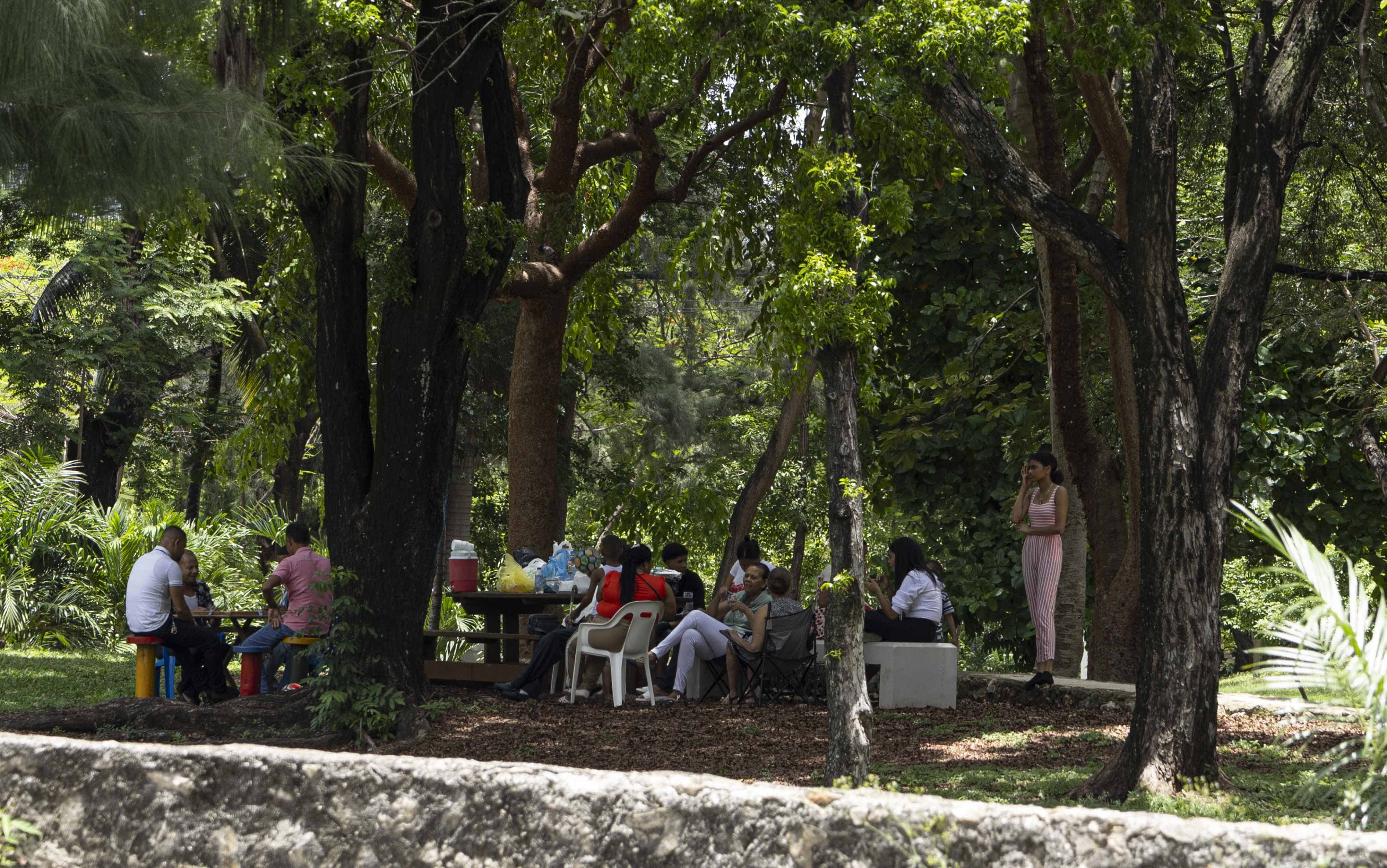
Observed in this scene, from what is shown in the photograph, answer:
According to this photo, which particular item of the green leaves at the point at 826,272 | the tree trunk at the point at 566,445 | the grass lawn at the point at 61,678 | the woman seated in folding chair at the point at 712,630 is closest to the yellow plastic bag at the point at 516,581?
the woman seated in folding chair at the point at 712,630

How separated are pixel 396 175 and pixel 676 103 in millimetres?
2829

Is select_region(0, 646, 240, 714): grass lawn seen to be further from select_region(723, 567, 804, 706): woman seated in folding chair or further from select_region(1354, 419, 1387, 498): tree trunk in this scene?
select_region(1354, 419, 1387, 498): tree trunk

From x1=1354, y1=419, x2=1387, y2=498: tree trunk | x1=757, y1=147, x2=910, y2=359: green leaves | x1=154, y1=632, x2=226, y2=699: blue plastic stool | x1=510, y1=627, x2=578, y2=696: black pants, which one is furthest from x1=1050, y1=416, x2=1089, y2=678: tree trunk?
x1=154, y1=632, x2=226, y2=699: blue plastic stool

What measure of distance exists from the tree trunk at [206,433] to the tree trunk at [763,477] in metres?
8.83

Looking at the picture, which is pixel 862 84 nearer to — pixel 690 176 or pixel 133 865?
pixel 690 176

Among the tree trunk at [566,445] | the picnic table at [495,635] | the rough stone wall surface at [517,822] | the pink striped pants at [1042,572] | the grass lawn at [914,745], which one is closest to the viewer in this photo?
the rough stone wall surface at [517,822]

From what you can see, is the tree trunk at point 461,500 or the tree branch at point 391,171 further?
the tree trunk at point 461,500

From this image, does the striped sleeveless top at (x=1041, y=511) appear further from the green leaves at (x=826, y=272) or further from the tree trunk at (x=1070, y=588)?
the green leaves at (x=826, y=272)

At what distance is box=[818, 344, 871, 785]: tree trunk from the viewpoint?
6.29 meters

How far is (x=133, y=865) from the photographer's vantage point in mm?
4348

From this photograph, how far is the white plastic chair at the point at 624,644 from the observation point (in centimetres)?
1035

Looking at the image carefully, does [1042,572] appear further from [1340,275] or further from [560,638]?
[560,638]

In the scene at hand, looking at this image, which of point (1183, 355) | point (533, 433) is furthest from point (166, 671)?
point (1183, 355)

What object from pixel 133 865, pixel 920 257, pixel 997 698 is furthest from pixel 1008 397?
pixel 133 865
